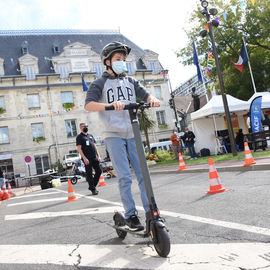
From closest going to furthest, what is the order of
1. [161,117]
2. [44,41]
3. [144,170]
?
[144,170] < [44,41] < [161,117]

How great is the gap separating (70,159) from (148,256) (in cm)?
2615

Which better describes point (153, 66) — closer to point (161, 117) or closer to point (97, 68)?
point (161, 117)

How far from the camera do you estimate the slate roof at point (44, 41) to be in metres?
31.3

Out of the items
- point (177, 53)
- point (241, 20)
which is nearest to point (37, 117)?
point (177, 53)

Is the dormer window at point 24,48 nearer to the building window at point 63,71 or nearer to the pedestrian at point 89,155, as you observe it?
the building window at point 63,71

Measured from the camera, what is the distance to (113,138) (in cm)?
313

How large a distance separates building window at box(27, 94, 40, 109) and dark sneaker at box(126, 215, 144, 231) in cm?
2874

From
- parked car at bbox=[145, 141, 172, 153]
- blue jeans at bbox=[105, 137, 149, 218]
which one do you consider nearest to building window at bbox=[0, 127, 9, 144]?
parked car at bbox=[145, 141, 172, 153]

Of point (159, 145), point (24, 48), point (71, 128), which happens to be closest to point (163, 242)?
point (159, 145)

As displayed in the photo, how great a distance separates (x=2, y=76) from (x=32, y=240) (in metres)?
28.4

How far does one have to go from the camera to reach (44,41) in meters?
34.0

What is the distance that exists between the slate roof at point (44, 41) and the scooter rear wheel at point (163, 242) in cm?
3077

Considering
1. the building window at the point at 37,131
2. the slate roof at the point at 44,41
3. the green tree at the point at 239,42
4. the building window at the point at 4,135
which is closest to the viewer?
the green tree at the point at 239,42

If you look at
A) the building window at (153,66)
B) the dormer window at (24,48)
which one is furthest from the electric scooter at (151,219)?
the building window at (153,66)
